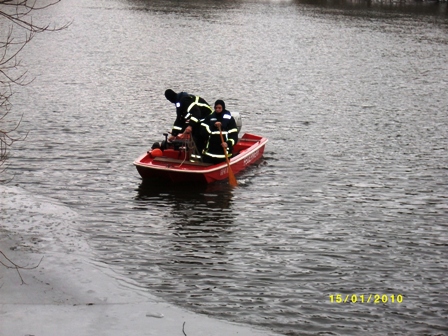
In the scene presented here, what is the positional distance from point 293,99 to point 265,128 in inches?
210

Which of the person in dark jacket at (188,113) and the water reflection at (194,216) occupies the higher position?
the person in dark jacket at (188,113)

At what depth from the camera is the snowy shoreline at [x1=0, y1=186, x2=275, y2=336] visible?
931 cm

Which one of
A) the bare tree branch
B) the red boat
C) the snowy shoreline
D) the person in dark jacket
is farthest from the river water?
the person in dark jacket

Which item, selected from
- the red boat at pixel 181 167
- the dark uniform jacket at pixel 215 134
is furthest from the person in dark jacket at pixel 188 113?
the red boat at pixel 181 167

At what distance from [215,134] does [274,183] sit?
5.74 feet

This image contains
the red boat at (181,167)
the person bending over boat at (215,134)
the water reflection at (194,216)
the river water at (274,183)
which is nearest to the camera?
the river water at (274,183)

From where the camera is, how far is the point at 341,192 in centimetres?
1644

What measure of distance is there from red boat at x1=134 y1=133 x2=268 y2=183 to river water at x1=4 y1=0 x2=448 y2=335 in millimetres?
297

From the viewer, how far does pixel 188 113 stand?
1700cm

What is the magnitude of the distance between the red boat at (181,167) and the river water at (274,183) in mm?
297

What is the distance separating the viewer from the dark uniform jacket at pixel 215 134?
1659cm

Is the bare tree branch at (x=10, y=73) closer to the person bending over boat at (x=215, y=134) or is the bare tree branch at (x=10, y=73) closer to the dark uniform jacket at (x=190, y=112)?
the dark uniform jacket at (x=190, y=112)

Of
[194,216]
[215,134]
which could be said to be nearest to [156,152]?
[215,134]

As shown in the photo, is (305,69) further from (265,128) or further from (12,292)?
(12,292)
